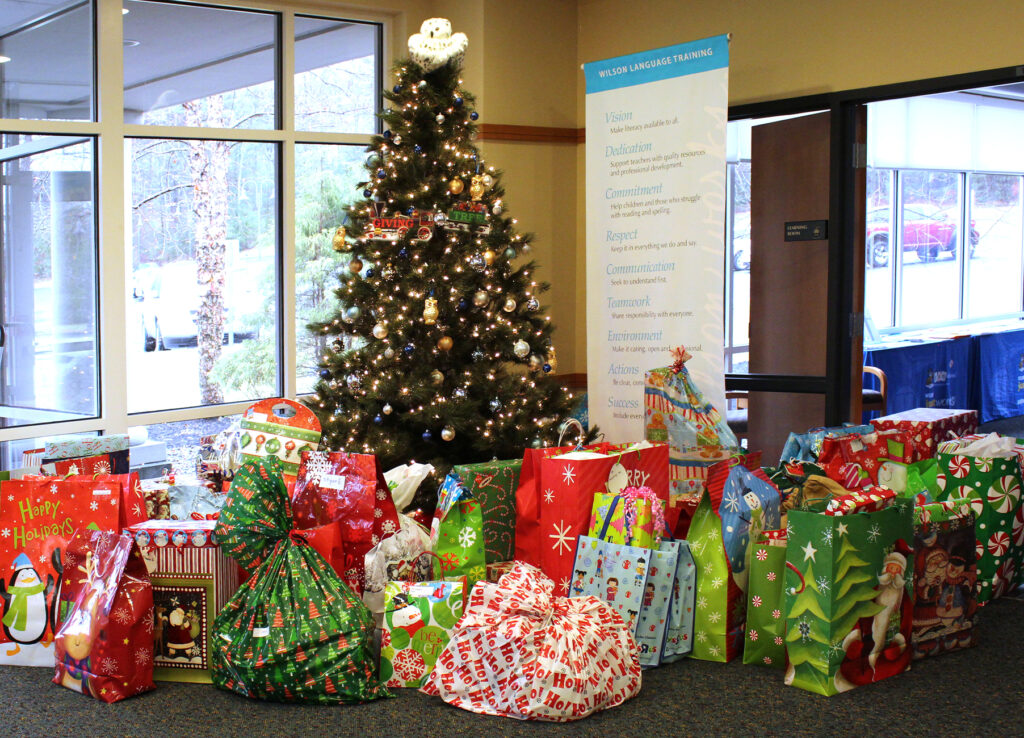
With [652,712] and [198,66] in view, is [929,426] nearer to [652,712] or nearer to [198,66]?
[652,712]

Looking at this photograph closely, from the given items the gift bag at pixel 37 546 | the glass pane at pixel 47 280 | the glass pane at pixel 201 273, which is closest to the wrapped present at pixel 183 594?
the gift bag at pixel 37 546

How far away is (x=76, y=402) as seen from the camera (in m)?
4.46

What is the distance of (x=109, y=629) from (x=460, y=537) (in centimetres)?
103

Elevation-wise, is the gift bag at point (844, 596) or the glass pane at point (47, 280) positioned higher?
the glass pane at point (47, 280)

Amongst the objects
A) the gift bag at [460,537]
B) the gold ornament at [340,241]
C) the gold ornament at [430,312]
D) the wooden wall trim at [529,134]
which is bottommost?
the gift bag at [460,537]

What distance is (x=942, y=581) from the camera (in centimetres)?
301

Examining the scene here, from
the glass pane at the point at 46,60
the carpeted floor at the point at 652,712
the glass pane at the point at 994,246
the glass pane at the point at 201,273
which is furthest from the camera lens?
the glass pane at the point at 994,246

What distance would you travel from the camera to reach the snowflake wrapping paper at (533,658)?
2.61 m

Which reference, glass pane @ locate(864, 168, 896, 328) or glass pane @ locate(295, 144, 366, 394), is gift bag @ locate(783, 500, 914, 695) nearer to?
glass pane @ locate(295, 144, 366, 394)

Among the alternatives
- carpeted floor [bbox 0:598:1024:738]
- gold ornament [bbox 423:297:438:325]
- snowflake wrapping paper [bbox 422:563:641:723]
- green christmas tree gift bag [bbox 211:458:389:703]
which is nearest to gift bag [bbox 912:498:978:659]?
carpeted floor [bbox 0:598:1024:738]

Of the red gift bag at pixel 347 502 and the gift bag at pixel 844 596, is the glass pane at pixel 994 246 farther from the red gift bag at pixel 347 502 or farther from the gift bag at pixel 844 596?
the red gift bag at pixel 347 502

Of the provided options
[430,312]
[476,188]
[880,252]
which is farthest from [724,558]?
[880,252]

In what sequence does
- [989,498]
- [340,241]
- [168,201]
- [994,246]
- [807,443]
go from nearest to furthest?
1. [989,498]
2. [807,443]
3. [340,241]
4. [168,201]
5. [994,246]

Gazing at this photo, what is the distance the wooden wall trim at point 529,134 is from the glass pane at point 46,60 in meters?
1.87
